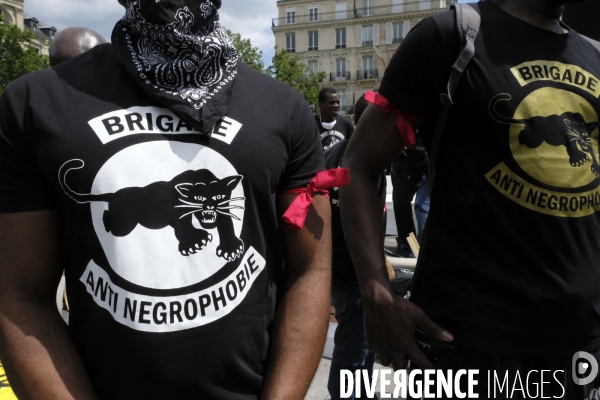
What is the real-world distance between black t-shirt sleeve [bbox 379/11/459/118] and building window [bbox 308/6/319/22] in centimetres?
5559

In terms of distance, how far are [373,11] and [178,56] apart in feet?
181

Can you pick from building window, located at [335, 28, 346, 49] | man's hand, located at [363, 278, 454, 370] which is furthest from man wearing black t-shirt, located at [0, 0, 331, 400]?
building window, located at [335, 28, 346, 49]

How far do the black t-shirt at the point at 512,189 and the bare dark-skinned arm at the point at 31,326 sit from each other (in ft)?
3.30

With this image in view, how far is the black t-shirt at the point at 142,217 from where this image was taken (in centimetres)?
113

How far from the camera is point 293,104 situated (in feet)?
4.33

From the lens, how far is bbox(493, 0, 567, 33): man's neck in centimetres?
166

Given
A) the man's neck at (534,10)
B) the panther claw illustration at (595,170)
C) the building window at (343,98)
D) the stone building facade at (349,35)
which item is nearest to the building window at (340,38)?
the stone building facade at (349,35)

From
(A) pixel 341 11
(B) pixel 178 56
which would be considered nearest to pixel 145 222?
(B) pixel 178 56

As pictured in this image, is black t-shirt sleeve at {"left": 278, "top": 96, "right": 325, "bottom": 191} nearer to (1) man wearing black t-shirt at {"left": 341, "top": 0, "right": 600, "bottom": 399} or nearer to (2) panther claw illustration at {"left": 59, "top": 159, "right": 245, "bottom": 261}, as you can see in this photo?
(2) panther claw illustration at {"left": 59, "top": 159, "right": 245, "bottom": 261}

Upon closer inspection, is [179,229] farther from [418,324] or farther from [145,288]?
[418,324]

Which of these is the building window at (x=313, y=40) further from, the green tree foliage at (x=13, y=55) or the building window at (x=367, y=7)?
the green tree foliage at (x=13, y=55)

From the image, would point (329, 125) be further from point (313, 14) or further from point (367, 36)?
point (313, 14)

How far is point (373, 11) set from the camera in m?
52.9

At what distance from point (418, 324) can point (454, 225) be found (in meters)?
0.31
